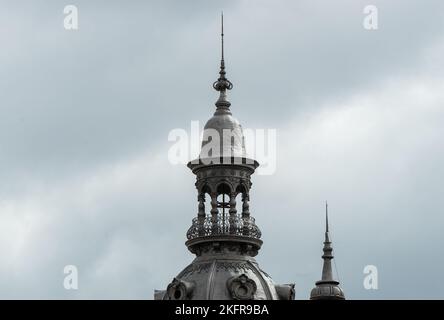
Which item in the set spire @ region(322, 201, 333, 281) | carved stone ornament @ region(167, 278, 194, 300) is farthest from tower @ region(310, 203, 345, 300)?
carved stone ornament @ region(167, 278, 194, 300)

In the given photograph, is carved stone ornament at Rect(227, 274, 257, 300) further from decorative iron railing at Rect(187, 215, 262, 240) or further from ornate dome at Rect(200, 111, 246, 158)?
ornate dome at Rect(200, 111, 246, 158)

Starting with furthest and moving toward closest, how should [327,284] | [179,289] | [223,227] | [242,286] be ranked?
1. [327,284]
2. [223,227]
3. [179,289]
4. [242,286]

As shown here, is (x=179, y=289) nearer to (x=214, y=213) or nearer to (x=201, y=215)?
(x=214, y=213)

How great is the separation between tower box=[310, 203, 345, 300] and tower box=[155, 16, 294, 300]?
9.27 meters

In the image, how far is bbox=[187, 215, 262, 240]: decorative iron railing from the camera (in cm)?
16512

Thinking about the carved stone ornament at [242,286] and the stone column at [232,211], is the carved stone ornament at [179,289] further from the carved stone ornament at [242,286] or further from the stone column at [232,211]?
the stone column at [232,211]

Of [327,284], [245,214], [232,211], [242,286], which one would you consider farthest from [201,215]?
[327,284]

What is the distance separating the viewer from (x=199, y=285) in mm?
162375

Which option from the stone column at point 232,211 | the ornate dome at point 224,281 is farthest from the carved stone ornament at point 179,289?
the stone column at point 232,211

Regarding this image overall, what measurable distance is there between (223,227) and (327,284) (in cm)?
1316

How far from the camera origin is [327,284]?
575ft
